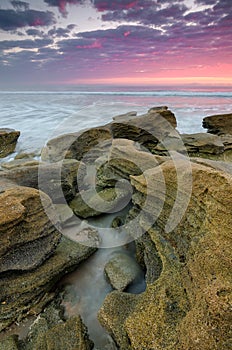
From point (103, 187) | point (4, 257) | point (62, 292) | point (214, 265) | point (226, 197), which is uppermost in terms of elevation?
point (226, 197)

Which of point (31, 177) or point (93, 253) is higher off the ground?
point (31, 177)

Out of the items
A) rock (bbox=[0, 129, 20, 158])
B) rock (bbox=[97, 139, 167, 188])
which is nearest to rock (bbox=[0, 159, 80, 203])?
rock (bbox=[97, 139, 167, 188])

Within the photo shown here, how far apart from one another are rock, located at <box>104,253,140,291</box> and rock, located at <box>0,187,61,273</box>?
0.89 m

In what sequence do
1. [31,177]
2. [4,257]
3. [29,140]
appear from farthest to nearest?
[29,140], [31,177], [4,257]

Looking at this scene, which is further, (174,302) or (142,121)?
(142,121)

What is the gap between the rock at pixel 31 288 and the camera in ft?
10.4

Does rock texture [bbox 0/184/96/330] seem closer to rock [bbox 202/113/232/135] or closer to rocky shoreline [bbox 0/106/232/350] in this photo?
rocky shoreline [bbox 0/106/232/350]

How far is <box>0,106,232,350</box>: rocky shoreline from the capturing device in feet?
7.29

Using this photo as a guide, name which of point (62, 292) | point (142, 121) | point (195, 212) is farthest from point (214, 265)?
point (142, 121)

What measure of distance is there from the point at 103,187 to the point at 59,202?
0.98 meters

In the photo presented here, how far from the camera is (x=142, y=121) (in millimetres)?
9188

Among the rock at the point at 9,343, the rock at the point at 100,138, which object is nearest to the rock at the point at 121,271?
the rock at the point at 9,343

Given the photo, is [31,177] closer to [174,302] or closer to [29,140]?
[174,302]

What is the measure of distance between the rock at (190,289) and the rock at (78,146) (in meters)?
4.58
